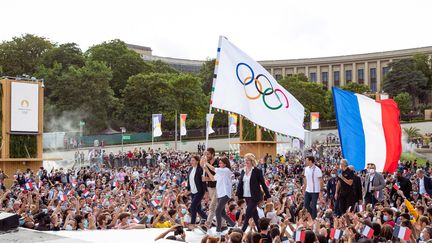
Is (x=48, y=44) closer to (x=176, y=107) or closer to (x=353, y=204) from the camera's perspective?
(x=176, y=107)

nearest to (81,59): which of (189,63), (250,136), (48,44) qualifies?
(48,44)

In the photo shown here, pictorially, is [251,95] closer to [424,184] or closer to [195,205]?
[195,205]

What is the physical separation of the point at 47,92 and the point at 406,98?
48944 mm

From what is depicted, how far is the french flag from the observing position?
43.7ft

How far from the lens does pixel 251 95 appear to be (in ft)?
40.3

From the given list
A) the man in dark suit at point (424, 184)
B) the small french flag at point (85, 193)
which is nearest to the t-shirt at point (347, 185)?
the man in dark suit at point (424, 184)

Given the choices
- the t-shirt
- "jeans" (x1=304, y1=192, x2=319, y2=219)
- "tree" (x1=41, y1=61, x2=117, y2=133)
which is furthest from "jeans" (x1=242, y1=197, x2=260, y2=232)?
"tree" (x1=41, y1=61, x2=117, y2=133)

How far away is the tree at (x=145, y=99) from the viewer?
6019 centimetres

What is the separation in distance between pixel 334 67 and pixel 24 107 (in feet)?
301

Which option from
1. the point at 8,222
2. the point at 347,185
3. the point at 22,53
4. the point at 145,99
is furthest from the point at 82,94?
the point at 8,222

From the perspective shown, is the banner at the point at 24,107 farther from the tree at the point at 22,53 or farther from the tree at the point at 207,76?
the tree at the point at 207,76

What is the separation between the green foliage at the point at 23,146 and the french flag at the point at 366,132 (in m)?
21.8

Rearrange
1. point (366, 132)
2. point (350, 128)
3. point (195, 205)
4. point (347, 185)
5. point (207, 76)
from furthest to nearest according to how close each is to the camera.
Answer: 1. point (207, 76)
2. point (366, 132)
3. point (350, 128)
4. point (347, 185)
5. point (195, 205)

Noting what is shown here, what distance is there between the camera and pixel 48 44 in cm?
6906
